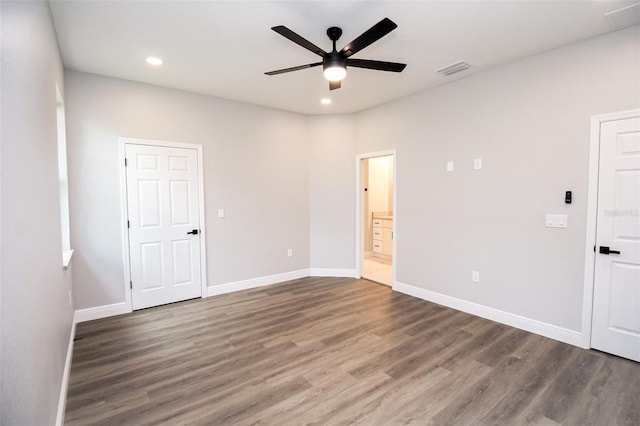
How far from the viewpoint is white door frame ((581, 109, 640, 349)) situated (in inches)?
109

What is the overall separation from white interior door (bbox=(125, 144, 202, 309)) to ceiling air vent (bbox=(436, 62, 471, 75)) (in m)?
3.31

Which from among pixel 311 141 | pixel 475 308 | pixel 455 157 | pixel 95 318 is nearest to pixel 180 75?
pixel 311 141

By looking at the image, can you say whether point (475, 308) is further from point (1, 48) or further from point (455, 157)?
point (1, 48)

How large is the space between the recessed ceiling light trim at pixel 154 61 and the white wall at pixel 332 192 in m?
2.61

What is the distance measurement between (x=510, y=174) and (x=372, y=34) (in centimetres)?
226

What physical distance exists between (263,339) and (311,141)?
3428 mm

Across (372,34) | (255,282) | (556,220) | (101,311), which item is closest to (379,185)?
(255,282)

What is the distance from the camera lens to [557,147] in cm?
300

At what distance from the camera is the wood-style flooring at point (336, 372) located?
2.05 meters

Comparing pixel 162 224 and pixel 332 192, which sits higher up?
pixel 332 192

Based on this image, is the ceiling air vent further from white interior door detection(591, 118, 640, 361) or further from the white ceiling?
white interior door detection(591, 118, 640, 361)

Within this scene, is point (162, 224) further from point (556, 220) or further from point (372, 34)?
point (556, 220)

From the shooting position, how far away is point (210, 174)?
4383mm

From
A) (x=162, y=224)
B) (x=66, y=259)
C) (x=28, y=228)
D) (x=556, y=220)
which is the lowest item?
(x=66, y=259)
